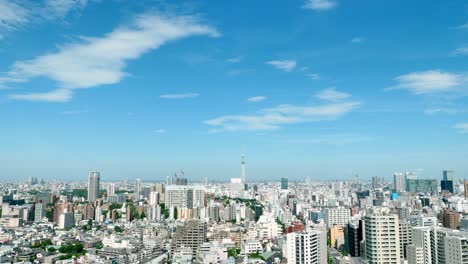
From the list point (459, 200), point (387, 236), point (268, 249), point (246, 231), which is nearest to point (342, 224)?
point (246, 231)

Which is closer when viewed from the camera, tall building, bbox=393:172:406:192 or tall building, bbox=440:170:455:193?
tall building, bbox=440:170:455:193

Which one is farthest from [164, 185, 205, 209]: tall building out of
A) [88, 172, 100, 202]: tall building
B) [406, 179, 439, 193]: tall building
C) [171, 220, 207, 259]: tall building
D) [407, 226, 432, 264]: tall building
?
[406, 179, 439, 193]: tall building

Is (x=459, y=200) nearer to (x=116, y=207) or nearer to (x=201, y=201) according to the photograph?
(x=201, y=201)

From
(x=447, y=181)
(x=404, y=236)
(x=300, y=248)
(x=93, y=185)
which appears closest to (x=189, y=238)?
(x=300, y=248)

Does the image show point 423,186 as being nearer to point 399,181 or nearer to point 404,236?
point 399,181

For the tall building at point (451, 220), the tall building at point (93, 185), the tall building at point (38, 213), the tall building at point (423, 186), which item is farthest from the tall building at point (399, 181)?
the tall building at point (38, 213)

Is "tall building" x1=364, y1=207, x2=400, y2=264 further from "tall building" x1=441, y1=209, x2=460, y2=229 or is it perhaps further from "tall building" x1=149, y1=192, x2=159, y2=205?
"tall building" x1=149, y1=192, x2=159, y2=205
